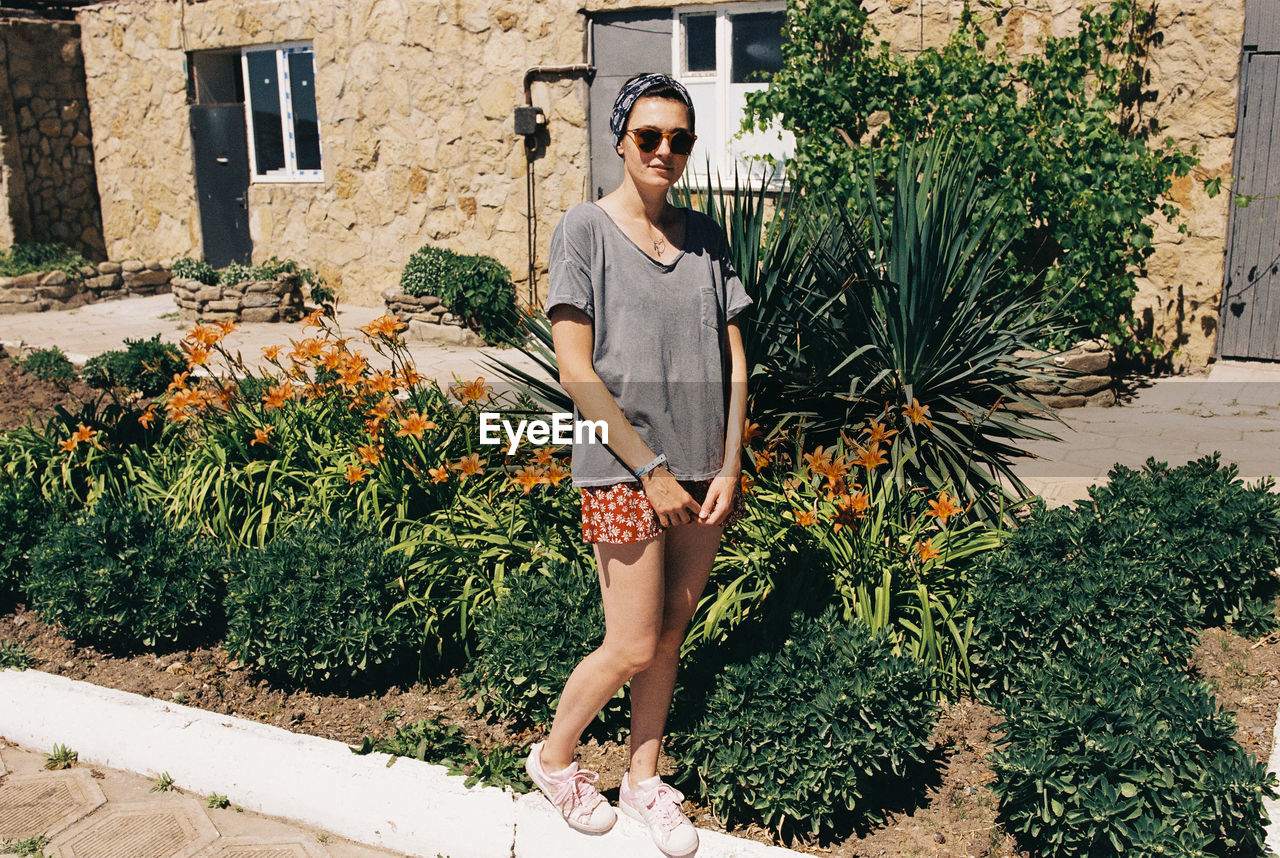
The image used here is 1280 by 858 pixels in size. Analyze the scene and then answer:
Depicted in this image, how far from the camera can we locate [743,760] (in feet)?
8.84

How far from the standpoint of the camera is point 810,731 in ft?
8.89

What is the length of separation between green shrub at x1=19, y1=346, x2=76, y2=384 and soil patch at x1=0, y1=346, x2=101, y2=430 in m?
0.04

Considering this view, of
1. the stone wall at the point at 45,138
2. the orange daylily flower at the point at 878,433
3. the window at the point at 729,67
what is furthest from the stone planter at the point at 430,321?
the orange daylily flower at the point at 878,433

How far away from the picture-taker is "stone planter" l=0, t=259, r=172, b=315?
1092cm

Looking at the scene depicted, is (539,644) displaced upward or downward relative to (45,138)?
downward

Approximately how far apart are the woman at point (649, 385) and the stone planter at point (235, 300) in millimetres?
8407

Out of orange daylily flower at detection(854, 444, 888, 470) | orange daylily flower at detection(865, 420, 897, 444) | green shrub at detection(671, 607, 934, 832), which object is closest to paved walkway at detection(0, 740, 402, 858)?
green shrub at detection(671, 607, 934, 832)

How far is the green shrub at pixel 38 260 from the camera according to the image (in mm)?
11156

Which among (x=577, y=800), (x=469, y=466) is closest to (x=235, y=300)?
(x=469, y=466)

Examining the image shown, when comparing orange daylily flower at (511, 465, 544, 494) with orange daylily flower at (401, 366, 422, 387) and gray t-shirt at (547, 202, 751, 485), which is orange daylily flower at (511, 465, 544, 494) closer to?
orange daylily flower at (401, 366, 422, 387)

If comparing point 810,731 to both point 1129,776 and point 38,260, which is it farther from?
point 38,260

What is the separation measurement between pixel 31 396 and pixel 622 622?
19.1ft

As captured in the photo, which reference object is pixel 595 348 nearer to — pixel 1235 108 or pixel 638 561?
pixel 638 561

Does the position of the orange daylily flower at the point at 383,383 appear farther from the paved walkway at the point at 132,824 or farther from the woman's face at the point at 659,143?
the woman's face at the point at 659,143
